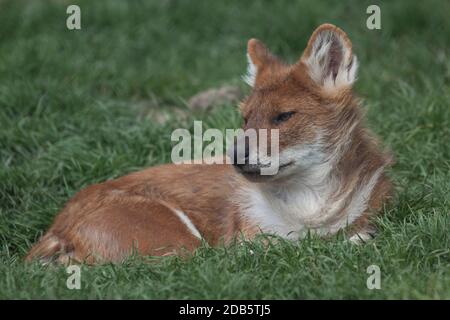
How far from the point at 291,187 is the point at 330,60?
963 mm

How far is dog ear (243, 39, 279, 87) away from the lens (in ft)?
24.2

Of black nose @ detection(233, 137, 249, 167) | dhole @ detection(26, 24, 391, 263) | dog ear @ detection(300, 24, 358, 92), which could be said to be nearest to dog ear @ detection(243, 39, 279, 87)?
dhole @ detection(26, 24, 391, 263)

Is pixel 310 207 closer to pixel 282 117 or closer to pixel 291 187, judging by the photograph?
pixel 291 187

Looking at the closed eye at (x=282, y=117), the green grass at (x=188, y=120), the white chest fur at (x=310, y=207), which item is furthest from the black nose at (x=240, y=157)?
the green grass at (x=188, y=120)

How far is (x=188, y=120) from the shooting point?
9.57 meters

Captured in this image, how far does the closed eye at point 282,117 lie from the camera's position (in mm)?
6836

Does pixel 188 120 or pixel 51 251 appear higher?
pixel 188 120

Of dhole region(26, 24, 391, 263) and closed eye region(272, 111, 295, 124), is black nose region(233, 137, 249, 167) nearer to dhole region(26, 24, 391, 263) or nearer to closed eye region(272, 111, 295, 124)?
dhole region(26, 24, 391, 263)

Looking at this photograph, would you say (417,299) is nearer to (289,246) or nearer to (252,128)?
(289,246)

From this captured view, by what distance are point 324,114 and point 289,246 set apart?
3.39ft

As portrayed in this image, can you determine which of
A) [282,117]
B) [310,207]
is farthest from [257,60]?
[310,207]

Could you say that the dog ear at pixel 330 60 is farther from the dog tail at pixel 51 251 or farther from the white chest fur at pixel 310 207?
the dog tail at pixel 51 251

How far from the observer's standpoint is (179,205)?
7.45 m

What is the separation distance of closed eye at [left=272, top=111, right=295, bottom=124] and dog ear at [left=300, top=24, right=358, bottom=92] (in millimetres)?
332
